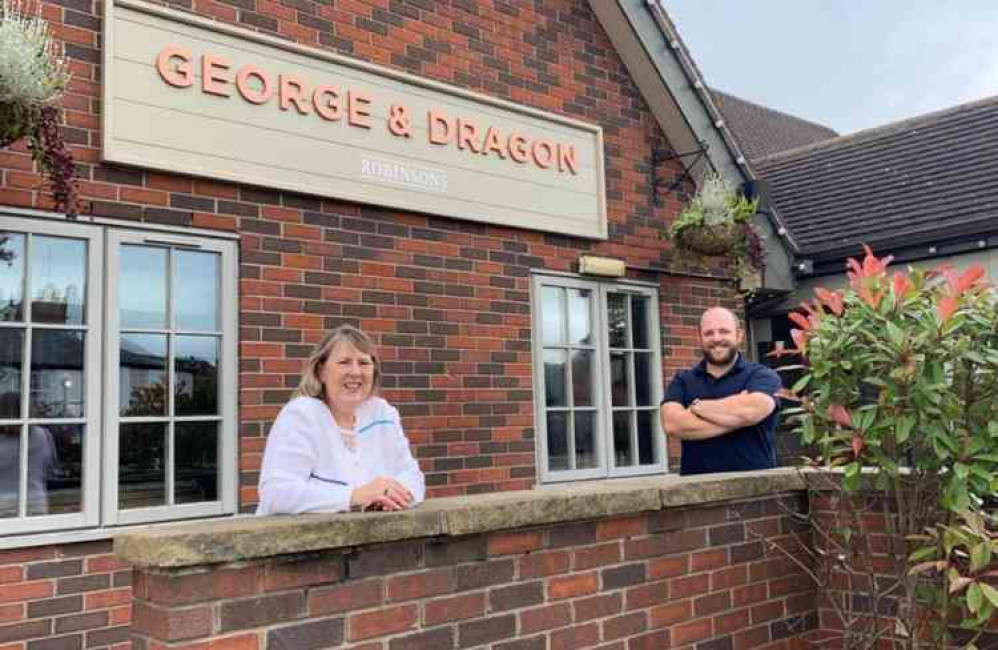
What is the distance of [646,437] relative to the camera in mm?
7066

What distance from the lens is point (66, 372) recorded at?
443 centimetres

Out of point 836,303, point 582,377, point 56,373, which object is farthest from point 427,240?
point 836,303

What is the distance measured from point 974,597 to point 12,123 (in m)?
3.95

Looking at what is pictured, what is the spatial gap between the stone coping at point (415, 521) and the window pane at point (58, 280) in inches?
93.5

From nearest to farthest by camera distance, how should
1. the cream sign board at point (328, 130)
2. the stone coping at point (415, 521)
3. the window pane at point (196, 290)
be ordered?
the stone coping at point (415, 521) < the cream sign board at point (328, 130) < the window pane at point (196, 290)

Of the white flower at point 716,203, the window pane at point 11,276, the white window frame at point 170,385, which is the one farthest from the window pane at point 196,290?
the white flower at point 716,203

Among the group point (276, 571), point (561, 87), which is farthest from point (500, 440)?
point (276, 571)

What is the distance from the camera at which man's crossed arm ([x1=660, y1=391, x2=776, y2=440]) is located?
4043 mm

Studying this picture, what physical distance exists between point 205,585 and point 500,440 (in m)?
3.91

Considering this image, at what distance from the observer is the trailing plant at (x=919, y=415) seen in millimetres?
2766

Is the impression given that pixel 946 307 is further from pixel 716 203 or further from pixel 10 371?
pixel 716 203

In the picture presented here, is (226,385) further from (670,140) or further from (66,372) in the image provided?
(670,140)

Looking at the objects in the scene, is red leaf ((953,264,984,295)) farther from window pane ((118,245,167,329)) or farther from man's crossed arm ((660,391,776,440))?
window pane ((118,245,167,329))

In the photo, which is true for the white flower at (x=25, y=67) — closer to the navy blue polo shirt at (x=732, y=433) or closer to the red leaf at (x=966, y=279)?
the navy blue polo shirt at (x=732, y=433)
